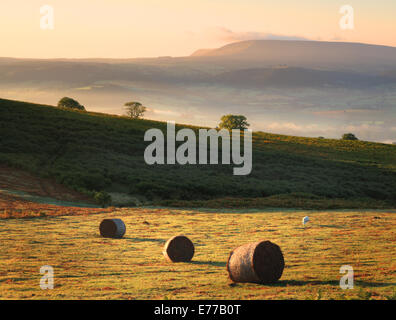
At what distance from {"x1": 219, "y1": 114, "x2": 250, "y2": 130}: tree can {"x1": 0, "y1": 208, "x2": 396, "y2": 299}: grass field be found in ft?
298

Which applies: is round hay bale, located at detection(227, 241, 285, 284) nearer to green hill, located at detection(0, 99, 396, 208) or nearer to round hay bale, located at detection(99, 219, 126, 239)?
round hay bale, located at detection(99, 219, 126, 239)

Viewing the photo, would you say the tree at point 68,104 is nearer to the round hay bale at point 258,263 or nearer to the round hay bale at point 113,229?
the round hay bale at point 113,229

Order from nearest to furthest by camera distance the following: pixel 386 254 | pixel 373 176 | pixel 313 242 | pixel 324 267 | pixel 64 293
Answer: pixel 64 293 < pixel 324 267 < pixel 386 254 < pixel 313 242 < pixel 373 176

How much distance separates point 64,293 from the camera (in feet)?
46.3

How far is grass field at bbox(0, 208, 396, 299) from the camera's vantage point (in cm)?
1411

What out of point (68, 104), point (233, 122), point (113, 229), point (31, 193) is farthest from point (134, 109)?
point (113, 229)

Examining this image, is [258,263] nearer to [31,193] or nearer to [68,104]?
[31,193]

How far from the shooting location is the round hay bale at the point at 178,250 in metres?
19.6

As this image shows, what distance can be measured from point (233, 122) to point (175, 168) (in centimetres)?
6121

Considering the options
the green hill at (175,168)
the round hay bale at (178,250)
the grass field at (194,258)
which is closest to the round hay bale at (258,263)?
the grass field at (194,258)
